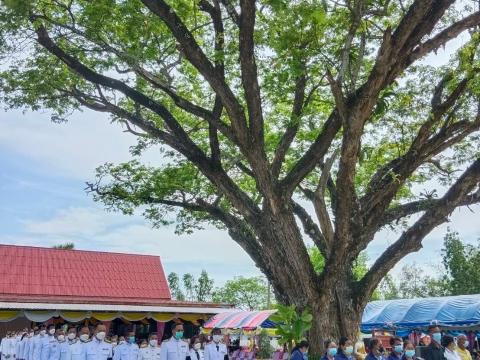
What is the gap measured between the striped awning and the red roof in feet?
7.43

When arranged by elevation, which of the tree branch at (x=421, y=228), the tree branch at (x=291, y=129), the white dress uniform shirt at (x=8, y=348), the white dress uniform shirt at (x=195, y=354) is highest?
the tree branch at (x=291, y=129)

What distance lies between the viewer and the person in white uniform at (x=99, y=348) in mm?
13352

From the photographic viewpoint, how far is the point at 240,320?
19203 millimetres

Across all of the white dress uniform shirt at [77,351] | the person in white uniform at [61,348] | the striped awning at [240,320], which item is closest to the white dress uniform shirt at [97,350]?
the white dress uniform shirt at [77,351]

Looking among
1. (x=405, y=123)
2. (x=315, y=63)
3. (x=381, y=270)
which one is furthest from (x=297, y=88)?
(x=381, y=270)

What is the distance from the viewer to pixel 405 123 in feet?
39.2

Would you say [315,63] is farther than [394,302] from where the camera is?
No

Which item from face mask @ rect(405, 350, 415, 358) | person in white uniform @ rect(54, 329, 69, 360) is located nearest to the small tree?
face mask @ rect(405, 350, 415, 358)

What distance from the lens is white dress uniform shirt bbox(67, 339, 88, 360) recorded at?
13.4m

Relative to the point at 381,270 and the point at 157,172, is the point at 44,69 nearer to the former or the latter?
the point at 157,172

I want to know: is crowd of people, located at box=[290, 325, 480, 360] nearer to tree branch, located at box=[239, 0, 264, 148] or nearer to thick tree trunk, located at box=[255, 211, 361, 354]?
thick tree trunk, located at box=[255, 211, 361, 354]

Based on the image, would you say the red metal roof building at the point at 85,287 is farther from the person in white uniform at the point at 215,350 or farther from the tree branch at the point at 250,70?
the tree branch at the point at 250,70

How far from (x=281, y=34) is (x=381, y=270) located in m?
5.06

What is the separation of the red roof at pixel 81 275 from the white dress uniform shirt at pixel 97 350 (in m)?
7.75
